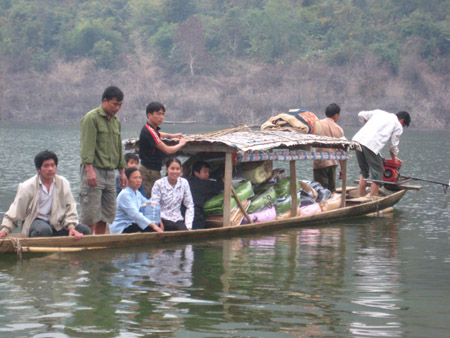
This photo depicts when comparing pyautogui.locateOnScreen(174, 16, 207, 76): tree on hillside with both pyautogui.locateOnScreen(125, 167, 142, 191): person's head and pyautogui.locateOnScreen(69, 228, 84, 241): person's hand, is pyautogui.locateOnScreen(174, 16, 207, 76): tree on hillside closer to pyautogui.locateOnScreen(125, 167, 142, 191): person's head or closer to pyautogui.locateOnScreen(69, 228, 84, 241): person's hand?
pyautogui.locateOnScreen(125, 167, 142, 191): person's head

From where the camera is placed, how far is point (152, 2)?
65.5 meters

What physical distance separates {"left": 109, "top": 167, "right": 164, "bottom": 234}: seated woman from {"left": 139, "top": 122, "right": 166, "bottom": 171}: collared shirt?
657 millimetres

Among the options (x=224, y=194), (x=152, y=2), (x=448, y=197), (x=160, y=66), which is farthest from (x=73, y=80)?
(x=224, y=194)

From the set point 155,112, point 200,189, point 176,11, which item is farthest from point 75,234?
point 176,11

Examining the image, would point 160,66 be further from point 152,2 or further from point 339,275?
point 339,275

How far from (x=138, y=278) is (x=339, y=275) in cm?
189

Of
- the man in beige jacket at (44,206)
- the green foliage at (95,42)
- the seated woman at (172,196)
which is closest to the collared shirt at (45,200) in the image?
the man in beige jacket at (44,206)

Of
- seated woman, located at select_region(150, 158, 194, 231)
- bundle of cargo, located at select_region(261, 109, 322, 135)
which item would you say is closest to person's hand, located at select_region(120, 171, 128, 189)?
seated woman, located at select_region(150, 158, 194, 231)

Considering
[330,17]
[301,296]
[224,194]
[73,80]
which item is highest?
[330,17]

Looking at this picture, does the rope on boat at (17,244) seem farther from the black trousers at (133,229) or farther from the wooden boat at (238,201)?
the black trousers at (133,229)

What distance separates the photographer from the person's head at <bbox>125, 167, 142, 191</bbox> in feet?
28.9

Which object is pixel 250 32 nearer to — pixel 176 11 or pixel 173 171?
pixel 176 11

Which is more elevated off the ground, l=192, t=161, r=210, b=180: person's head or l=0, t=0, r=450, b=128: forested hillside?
l=0, t=0, r=450, b=128: forested hillside

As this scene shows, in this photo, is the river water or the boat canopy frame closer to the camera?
the river water
